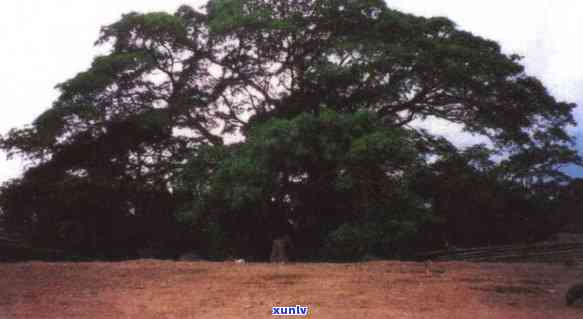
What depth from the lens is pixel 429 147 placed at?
55.3ft

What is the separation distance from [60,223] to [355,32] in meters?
10.4

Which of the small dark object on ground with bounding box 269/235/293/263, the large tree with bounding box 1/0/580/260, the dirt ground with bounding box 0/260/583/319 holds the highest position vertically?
the large tree with bounding box 1/0/580/260

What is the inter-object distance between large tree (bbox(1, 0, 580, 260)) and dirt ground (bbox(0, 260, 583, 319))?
3992mm

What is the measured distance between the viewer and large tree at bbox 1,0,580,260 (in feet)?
50.3

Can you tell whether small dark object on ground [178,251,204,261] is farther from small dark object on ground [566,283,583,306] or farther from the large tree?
small dark object on ground [566,283,583,306]

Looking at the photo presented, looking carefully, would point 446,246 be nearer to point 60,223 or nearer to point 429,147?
point 429,147

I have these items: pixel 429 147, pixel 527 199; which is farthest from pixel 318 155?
pixel 527 199

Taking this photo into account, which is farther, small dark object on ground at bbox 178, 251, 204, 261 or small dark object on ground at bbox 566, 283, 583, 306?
small dark object on ground at bbox 178, 251, 204, 261

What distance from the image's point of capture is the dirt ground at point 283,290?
6969mm

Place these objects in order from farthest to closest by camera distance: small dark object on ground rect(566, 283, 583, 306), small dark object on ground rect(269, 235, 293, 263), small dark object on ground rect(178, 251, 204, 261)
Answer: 1. small dark object on ground rect(178, 251, 204, 261)
2. small dark object on ground rect(269, 235, 293, 263)
3. small dark object on ground rect(566, 283, 583, 306)

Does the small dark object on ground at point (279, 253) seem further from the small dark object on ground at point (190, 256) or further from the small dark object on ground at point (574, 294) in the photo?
the small dark object on ground at point (574, 294)

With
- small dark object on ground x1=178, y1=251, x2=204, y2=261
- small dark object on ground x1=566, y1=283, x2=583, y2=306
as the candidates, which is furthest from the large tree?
small dark object on ground x1=566, y1=283, x2=583, y2=306

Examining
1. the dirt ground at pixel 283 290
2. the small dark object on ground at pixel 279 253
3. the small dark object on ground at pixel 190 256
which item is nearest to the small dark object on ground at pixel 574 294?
the dirt ground at pixel 283 290

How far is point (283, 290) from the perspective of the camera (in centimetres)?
845
